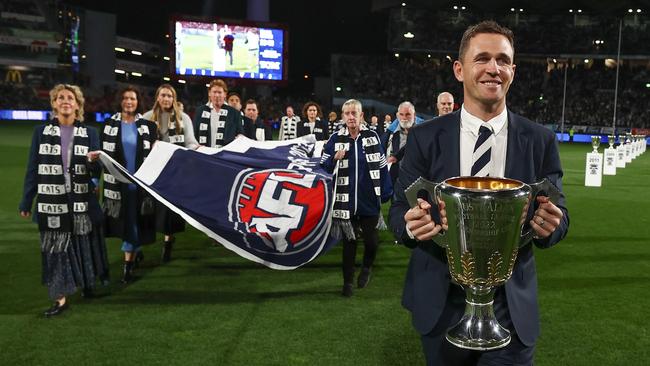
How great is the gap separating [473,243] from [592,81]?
57.4 m

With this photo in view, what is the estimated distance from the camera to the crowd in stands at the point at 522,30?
175ft

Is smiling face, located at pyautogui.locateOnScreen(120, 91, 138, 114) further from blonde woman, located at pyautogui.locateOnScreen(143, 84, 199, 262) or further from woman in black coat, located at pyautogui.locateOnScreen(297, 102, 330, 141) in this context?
woman in black coat, located at pyautogui.locateOnScreen(297, 102, 330, 141)

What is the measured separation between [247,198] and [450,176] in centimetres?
535

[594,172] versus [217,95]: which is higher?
[217,95]

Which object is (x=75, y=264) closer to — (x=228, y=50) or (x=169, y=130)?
(x=169, y=130)

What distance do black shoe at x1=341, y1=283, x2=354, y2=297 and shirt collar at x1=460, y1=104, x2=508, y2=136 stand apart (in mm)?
4401

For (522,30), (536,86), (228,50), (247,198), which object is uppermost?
(522,30)

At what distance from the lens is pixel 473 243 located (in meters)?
1.71

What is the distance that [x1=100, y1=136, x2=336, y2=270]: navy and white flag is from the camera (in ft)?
21.8

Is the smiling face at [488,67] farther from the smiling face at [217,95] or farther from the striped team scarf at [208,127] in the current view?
the striped team scarf at [208,127]

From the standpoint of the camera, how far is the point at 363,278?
674 centimetres

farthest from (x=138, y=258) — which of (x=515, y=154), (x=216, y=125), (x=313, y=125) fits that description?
(x=515, y=154)

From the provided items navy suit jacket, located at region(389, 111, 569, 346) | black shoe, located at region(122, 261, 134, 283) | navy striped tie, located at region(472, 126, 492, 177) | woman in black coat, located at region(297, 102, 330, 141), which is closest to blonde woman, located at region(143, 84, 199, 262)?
black shoe, located at region(122, 261, 134, 283)

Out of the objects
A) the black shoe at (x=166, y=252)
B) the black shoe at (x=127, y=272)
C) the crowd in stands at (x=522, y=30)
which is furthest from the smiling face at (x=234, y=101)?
the crowd in stands at (x=522, y=30)
